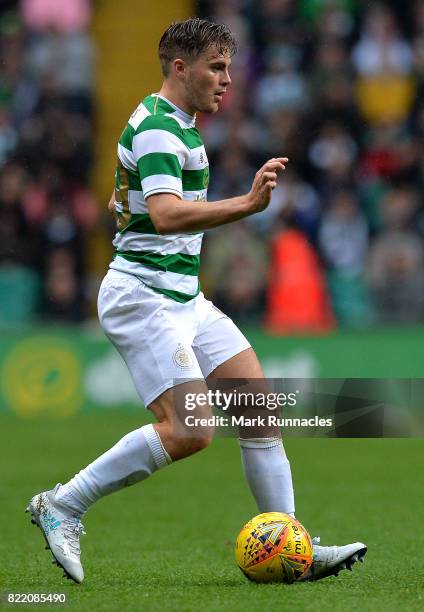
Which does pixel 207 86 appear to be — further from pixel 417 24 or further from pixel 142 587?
pixel 417 24

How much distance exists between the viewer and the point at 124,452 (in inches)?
210

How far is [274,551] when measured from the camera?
17.5ft

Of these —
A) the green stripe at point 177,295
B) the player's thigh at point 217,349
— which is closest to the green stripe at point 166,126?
the green stripe at point 177,295

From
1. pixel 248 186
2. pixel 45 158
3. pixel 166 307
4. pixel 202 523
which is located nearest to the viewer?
pixel 166 307

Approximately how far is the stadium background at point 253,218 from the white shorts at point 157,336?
409 centimetres

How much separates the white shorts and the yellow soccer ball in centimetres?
68

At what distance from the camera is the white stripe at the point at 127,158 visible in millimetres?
5434

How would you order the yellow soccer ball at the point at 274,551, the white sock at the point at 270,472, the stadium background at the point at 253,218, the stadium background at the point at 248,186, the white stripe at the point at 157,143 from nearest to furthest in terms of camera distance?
the white stripe at the point at 157,143, the yellow soccer ball at the point at 274,551, the white sock at the point at 270,472, the stadium background at the point at 253,218, the stadium background at the point at 248,186

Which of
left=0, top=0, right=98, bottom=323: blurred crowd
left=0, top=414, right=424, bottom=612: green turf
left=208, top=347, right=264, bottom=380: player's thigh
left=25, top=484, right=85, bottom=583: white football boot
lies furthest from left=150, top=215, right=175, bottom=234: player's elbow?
left=0, top=0, right=98, bottom=323: blurred crowd

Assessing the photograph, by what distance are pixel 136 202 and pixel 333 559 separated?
1.70 m

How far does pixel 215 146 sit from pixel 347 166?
1.46m

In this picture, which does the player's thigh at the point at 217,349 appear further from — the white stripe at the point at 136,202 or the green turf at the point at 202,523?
the green turf at the point at 202,523

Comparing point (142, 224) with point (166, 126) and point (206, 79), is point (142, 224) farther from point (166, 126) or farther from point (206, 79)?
point (206, 79)

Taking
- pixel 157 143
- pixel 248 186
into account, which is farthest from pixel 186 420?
pixel 248 186
